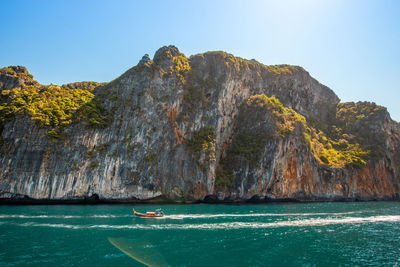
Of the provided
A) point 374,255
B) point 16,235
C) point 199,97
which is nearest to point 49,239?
point 16,235

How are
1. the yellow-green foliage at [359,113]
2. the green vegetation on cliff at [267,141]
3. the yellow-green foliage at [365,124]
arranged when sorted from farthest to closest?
the yellow-green foliage at [359,113] → the yellow-green foliage at [365,124] → the green vegetation on cliff at [267,141]

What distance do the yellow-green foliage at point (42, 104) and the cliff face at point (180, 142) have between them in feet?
0.84

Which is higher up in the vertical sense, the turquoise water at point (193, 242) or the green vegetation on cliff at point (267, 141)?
the green vegetation on cliff at point (267, 141)

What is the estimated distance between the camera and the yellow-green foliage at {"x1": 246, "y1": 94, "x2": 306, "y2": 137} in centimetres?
7476

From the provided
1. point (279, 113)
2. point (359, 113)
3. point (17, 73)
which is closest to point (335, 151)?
point (279, 113)

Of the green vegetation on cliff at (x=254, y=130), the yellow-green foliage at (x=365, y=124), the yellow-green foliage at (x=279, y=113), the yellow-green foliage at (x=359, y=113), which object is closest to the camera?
the green vegetation on cliff at (x=254, y=130)

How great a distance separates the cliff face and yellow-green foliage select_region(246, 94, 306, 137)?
40cm

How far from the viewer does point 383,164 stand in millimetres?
83625

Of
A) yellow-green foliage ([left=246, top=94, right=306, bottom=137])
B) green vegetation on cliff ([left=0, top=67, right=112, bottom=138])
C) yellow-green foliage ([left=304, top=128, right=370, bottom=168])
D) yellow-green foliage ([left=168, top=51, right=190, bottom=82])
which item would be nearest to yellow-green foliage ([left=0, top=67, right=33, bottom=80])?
green vegetation on cliff ([left=0, top=67, right=112, bottom=138])

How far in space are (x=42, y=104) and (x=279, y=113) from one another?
69.7 metres

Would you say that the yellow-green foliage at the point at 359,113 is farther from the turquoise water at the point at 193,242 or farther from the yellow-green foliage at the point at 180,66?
the turquoise water at the point at 193,242

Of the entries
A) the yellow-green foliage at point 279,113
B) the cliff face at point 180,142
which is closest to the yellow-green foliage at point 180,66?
the cliff face at point 180,142

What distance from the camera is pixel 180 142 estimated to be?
65.6 meters

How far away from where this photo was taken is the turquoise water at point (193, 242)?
698 inches
